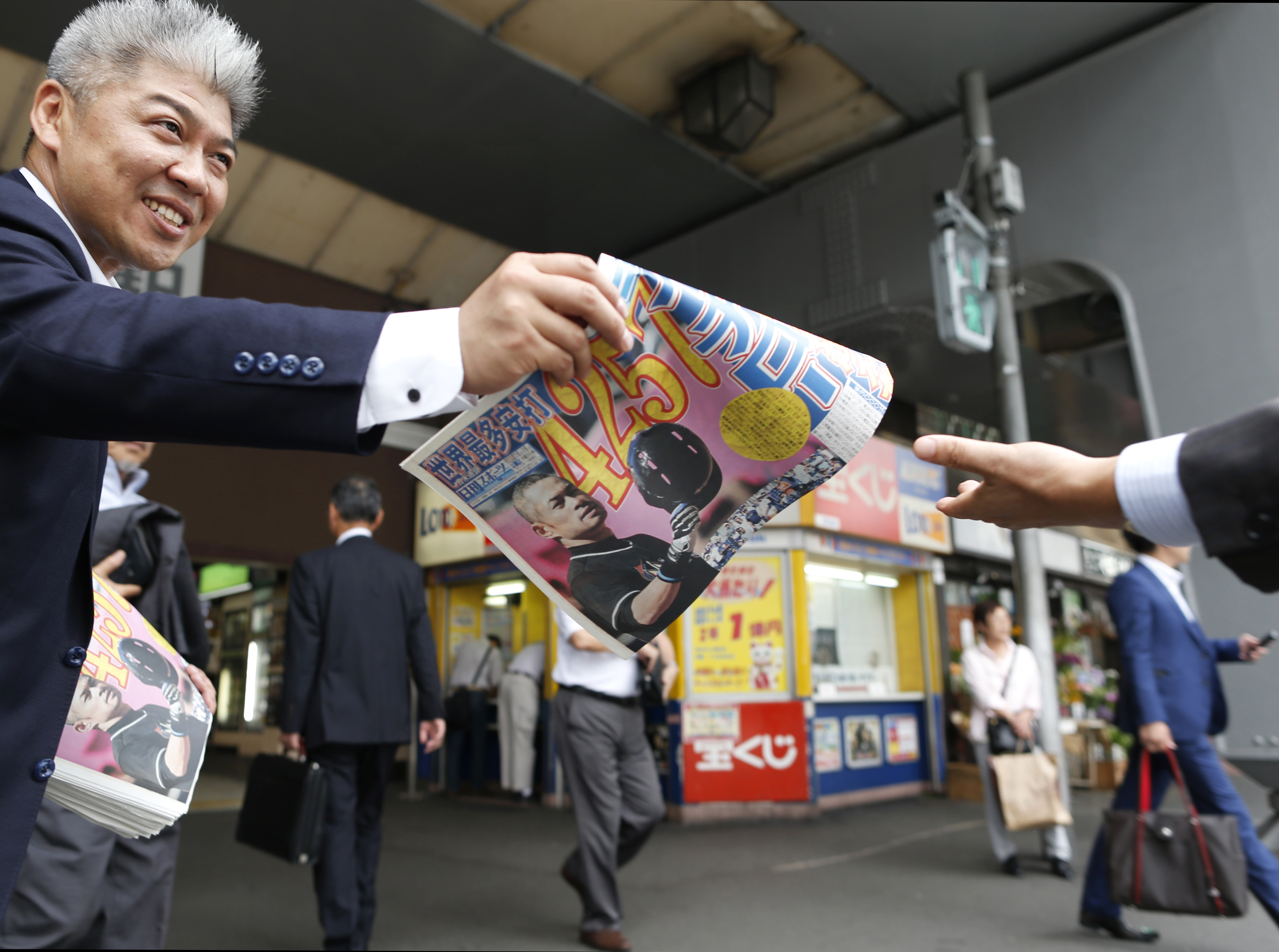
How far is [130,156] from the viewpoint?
1001 mm

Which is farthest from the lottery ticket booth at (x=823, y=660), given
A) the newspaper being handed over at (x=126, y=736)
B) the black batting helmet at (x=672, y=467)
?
the black batting helmet at (x=672, y=467)

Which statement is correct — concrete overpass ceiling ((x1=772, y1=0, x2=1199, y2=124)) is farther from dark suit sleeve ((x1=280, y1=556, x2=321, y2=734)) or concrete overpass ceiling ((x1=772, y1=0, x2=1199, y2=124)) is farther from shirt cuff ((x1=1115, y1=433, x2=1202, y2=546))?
shirt cuff ((x1=1115, y1=433, x2=1202, y2=546))

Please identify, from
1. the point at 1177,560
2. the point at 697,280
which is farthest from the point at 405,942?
the point at 697,280

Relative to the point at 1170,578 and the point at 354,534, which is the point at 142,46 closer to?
the point at 354,534

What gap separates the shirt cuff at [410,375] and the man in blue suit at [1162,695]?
3.52m

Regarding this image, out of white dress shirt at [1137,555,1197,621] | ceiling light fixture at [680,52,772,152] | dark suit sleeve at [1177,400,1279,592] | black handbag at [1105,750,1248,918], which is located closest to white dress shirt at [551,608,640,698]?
black handbag at [1105,750,1248,918]

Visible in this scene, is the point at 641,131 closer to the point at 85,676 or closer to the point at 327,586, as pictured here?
the point at 327,586

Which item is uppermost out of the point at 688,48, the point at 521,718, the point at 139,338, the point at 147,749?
the point at 688,48

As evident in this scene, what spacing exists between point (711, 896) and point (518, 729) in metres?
3.86

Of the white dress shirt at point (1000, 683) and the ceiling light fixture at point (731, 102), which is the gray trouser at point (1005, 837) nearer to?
the white dress shirt at point (1000, 683)

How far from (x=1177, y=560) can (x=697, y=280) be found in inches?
217

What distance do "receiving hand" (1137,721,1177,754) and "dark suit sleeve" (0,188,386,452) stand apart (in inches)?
142

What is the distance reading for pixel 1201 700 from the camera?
3521 mm

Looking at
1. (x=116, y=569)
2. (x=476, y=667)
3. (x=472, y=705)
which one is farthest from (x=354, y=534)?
(x=476, y=667)
